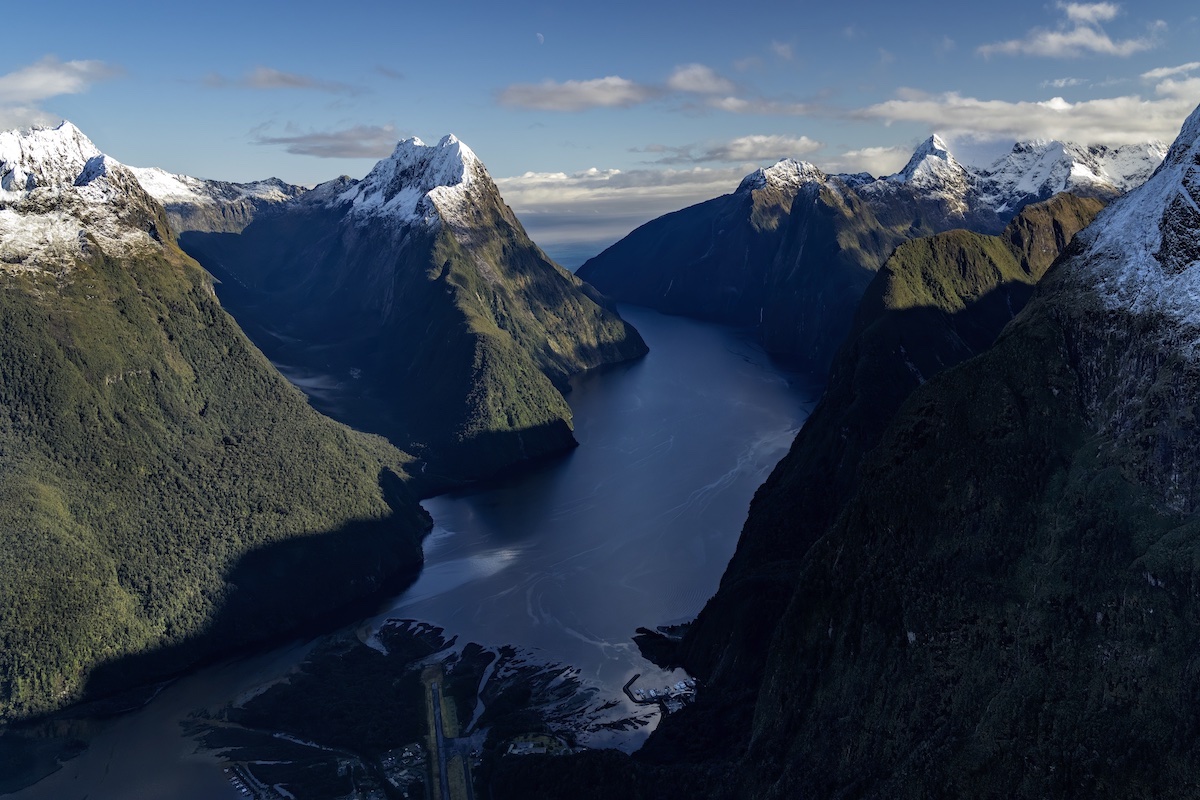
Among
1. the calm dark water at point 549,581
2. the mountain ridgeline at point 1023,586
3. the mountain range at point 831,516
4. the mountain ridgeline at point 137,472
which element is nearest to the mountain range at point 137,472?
the mountain ridgeline at point 137,472

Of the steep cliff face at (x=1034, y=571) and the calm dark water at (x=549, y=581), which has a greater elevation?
the steep cliff face at (x=1034, y=571)

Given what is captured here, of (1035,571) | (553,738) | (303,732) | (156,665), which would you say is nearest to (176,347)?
(156,665)

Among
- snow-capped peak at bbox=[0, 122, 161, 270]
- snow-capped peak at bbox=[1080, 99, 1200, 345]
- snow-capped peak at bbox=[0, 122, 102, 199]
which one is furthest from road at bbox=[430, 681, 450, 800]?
snow-capped peak at bbox=[0, 122, 102, 199]


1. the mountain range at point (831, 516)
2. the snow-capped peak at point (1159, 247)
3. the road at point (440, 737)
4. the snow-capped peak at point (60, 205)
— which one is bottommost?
the road at point (440, 737)

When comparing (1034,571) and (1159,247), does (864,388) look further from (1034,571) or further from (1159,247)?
(1034,571)

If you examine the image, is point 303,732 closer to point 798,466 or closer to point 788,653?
point 788,653

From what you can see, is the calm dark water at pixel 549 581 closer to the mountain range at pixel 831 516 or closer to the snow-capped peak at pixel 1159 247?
the mountain range at pixel 831 516

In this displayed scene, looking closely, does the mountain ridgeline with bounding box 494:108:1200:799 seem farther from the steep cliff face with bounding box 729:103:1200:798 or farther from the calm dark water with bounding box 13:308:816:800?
the calm dark water with bounding box 13:308:816:800
